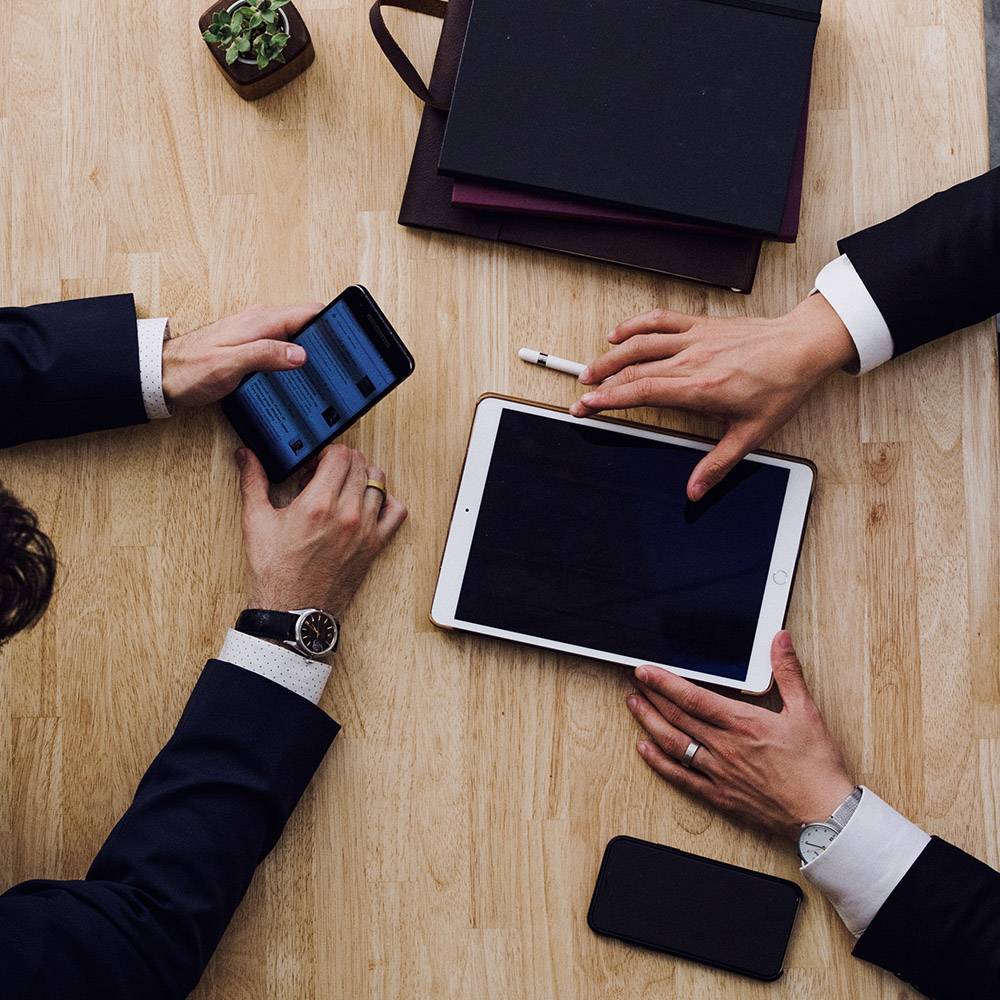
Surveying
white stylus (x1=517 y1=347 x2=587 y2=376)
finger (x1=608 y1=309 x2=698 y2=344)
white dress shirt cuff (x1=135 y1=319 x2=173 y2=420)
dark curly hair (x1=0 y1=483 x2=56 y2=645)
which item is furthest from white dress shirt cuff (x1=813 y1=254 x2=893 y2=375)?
dark curly hair (x1=0 y1=483 x2=56 y2=645)

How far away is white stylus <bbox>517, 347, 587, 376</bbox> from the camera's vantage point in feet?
3.77

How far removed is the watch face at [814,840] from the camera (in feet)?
3.59

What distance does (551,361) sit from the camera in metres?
1.15

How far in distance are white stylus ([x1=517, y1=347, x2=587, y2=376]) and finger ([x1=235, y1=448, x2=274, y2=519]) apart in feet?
1.16

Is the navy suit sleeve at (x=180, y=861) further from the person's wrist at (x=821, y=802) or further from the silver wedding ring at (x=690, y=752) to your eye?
the person's wrist at (x=821, y=802)

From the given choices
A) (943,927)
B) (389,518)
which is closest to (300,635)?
(389,518)

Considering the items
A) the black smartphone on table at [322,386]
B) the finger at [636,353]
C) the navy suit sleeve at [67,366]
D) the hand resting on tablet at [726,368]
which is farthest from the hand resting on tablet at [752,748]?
the navy suit sleeve at [67,366]

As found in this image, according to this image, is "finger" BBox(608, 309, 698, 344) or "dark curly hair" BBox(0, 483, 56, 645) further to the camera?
"finger" BBox(608, 309, 698, 344)

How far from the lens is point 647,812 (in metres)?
1.14

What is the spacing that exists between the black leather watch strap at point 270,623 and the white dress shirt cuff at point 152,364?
268 millimetres

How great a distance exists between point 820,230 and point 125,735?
1058 mm

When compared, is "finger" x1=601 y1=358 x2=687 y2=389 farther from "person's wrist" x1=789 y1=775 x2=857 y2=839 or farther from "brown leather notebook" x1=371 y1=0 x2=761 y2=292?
"person's wrist" x1=789 y1=775 x2=857 y2=839

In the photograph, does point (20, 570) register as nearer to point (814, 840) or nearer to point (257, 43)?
point (257, 43)

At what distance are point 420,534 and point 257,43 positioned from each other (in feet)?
1.99
